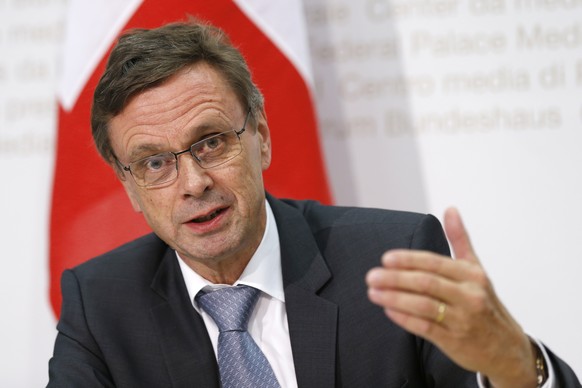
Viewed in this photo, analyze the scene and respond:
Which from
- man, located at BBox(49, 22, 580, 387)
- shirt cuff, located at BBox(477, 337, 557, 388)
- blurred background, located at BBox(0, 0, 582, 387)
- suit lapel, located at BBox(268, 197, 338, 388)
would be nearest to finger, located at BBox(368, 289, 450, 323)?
shirt cuff, located at BBox(477, 337, 557, 388)

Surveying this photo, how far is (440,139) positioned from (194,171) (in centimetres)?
158

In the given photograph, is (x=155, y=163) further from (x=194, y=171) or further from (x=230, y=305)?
(x=230, y=305)

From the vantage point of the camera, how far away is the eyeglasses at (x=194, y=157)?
7.19 ft

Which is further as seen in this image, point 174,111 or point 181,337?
point 181,337

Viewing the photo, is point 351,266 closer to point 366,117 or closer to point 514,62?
point 366,117

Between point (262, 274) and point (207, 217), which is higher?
point (207, 217)

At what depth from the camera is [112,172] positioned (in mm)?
3090

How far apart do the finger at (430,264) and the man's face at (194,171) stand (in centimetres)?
77

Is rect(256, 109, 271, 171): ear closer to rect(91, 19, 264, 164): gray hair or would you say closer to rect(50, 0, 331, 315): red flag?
rect(91, 19, 264, 164): gray hair

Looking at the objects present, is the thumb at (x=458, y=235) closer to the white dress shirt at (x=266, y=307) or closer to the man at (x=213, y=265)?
the man at (x=213, y=265)

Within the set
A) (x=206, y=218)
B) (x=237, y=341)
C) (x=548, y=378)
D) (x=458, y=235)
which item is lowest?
(x=548, y=378)

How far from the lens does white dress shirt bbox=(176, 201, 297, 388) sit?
2.29 metres

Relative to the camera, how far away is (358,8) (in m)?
3.48

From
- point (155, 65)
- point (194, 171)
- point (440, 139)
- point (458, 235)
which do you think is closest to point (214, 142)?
point (194, 171)
